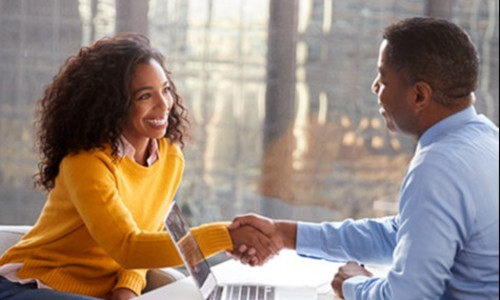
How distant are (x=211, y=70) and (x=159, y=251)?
1.52 metres

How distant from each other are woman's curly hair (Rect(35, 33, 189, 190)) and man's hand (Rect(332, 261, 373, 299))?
69cm

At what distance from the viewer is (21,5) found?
363cm

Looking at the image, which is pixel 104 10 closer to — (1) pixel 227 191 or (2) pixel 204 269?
(1) pixel 227 191

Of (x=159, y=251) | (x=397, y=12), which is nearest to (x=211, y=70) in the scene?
(x=397, y=12)

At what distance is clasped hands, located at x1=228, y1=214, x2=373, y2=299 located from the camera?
2.36 metres

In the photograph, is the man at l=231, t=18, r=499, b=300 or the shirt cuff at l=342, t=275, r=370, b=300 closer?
the man at l=231, t=18, r=499, b=300

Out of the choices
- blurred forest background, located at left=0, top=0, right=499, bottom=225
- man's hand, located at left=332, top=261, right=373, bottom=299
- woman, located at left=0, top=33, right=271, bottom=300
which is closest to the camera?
man's hand, located at left=332, top=261, right=373, bottom=299

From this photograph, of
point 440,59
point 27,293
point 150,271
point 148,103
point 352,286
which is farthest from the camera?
point 150,271

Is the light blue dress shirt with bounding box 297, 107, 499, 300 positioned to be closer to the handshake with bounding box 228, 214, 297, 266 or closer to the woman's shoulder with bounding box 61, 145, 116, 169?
the handshake with bounding box 228, 214, 297, 266

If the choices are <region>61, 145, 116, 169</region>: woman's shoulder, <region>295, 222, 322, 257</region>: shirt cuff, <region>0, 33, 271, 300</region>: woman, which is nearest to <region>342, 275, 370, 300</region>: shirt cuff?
<region>295, 222, 322, 257</region>: shirt cuff

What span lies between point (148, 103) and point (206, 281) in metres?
0.60

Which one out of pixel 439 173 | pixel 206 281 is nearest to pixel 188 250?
pixel 206 281

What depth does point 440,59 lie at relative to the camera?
1.84 meters

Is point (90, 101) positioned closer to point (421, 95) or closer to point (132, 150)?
point (132, 150)
